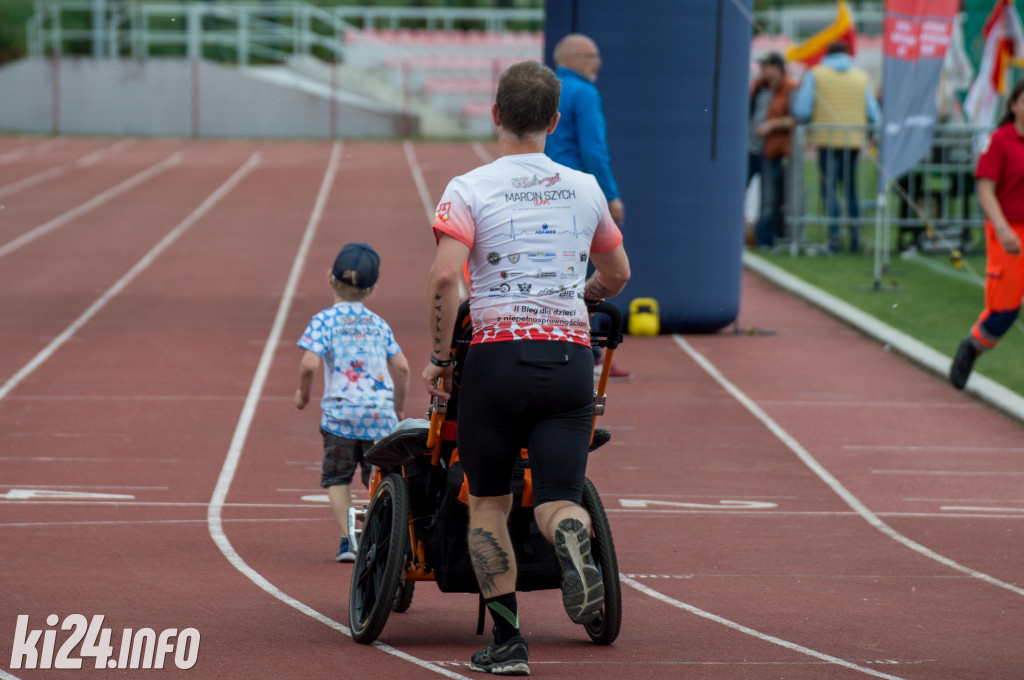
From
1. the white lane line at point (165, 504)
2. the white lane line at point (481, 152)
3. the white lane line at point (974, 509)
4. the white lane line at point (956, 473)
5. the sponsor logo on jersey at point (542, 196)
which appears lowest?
the white lane line at point (956, 473)

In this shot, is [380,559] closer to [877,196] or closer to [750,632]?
[750,632]

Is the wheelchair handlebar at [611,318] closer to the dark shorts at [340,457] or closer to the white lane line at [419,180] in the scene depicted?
the dark shorts at [340,457]

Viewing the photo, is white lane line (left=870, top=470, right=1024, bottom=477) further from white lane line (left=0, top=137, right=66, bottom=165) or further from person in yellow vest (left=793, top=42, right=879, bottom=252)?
white lane line (left=0, top=137, right=66, bottom=165)

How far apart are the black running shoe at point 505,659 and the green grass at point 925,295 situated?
7.45 m

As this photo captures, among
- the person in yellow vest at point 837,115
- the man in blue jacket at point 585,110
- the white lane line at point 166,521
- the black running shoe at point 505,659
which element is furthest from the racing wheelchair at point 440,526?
the person in yellow vest at point 837,115

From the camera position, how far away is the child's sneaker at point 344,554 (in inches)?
265

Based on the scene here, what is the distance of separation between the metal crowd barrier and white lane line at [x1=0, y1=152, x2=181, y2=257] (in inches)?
391

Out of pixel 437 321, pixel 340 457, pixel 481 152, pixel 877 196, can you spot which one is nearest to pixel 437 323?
pixel 437 321

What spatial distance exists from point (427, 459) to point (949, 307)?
11046 mm

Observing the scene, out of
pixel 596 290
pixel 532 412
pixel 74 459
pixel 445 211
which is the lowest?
pixel 74 459

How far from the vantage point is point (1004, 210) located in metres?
10.0

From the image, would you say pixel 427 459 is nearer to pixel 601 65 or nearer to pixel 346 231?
pixel 601 65

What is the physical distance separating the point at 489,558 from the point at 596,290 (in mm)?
936

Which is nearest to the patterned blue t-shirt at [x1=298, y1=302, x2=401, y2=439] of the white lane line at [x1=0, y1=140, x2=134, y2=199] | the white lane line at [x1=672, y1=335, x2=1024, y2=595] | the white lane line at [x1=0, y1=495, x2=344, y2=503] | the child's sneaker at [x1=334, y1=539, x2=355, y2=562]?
the child's sneaker at [x1=334, y1=539, x2=355, y2=562]
